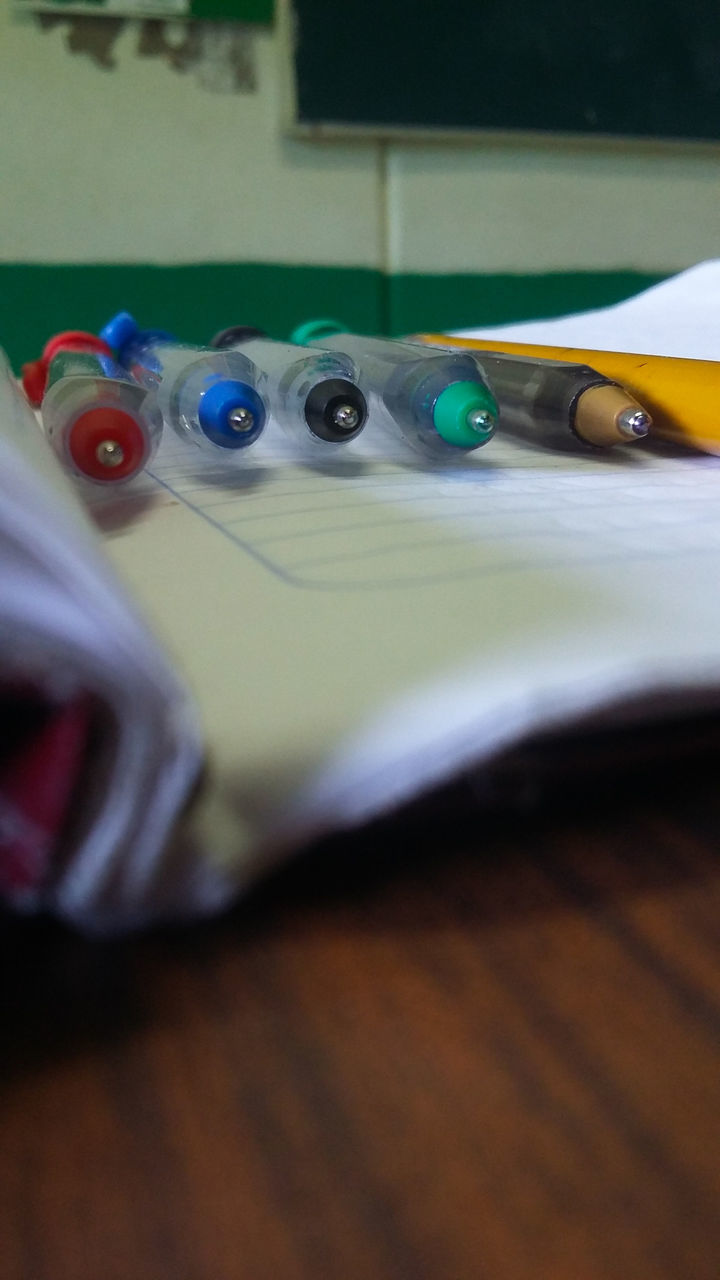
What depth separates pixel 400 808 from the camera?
0.54 ft

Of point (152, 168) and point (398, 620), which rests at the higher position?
point (152, 168)

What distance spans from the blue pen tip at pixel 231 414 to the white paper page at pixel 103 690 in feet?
0.61

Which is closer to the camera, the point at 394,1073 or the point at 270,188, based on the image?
the point at 394,1073

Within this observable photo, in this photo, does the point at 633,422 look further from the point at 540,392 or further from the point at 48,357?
the point at 48,357

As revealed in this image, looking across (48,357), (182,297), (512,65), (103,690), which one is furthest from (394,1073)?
(512,65)

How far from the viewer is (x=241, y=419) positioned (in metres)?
0.34

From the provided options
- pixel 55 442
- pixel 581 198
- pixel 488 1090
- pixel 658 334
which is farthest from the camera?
pixel 581 198

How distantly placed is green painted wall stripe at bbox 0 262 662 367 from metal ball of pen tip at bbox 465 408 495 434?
589mm

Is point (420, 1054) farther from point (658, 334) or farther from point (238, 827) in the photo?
point (658, 334)

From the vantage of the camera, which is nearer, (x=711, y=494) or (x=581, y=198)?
(x=711, y=494)

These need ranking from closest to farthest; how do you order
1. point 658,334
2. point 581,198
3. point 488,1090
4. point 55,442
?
point 488,1090 < point 55,442 < point 658,334 < point 581,198

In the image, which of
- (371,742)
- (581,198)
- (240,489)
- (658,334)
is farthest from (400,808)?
(581,198)

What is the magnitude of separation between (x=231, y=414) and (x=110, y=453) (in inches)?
2.1

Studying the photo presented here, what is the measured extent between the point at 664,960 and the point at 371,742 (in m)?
0.06
